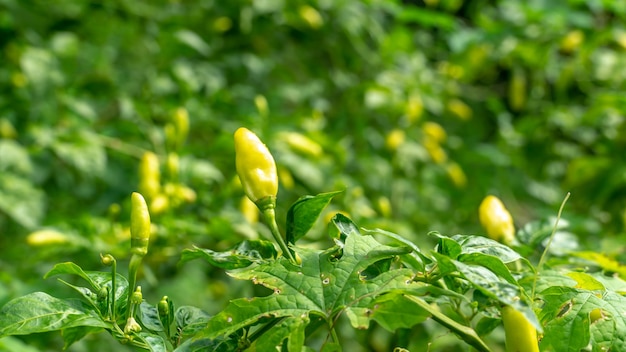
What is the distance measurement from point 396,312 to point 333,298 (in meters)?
0.05

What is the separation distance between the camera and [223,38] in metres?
2.11

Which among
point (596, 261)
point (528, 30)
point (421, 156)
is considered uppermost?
point (596, 261)

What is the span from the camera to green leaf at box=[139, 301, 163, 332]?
23.1 inches

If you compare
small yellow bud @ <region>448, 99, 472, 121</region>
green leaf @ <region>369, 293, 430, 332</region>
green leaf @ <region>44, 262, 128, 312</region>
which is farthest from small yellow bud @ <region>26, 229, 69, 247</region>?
small yellow bud @ <region>448, 99, 472, 121</region>

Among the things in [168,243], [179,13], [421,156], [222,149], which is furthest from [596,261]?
[179,13]

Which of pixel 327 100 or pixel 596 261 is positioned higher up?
pixel 596 261

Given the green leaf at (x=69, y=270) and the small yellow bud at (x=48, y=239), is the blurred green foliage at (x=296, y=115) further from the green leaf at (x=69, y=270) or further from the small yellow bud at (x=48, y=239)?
the green leaf at (x=69, y=270)

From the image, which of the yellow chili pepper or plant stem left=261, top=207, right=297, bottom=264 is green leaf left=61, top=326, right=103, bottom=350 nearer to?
plant stem left=261, top=207, right=297, bottom=264

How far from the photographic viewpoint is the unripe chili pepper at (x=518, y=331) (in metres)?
0.55

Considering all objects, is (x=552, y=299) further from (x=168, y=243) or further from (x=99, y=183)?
(x=99, y=183)

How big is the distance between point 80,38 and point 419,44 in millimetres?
1235

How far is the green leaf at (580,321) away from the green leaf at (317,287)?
0.13 metres

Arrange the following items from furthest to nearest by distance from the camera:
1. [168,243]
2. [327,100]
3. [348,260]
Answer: [327,100] < [168,243] < [348,260]

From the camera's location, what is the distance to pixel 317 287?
1.74ft
